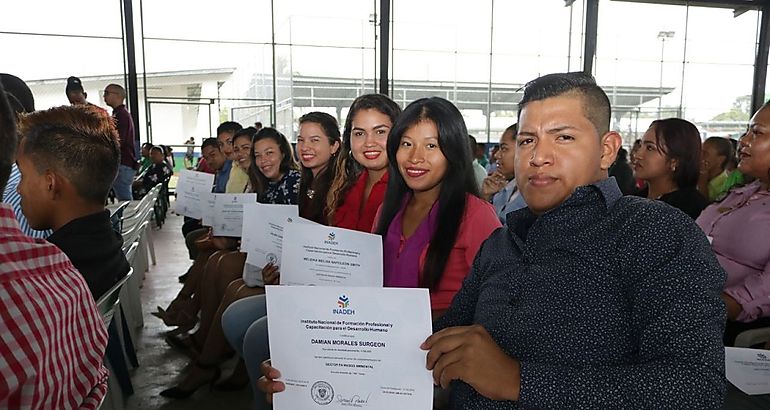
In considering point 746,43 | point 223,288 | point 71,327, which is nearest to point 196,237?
point 223,288

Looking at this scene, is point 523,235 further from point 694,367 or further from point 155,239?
point 155,239

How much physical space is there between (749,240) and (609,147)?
146cm

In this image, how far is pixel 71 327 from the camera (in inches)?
38.3

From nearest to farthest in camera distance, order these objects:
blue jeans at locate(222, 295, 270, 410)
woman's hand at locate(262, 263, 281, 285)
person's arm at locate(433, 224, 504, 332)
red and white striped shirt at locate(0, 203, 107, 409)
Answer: red and white striped shirt at locate(0, 203, 107, 409) < person's arm at locate(433, 224, 504, 332) < blue jeans at locate(222, 295, 270, 410) < woman's hand at locate(262, 263, 281, 285)

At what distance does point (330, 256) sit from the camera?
5.58 feet

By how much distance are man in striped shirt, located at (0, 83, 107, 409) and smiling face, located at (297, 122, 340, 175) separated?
6.45 ft

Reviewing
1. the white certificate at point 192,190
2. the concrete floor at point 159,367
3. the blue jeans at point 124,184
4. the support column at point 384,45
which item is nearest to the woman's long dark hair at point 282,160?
the white certificate at point 192,190

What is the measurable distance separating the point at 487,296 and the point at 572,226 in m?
0.27

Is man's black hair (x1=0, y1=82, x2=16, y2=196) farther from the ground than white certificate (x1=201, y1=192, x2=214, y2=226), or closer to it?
farther from the ground

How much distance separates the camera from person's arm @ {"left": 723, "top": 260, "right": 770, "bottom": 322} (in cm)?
208

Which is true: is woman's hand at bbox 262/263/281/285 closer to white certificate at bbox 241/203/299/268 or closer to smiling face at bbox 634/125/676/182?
white certificate at bbox 241/203/299/268

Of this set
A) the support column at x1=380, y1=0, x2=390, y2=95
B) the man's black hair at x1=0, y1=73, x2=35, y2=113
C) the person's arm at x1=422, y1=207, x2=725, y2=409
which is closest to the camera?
the person's arm at x1=422, y1=207, x2=725, y2=409

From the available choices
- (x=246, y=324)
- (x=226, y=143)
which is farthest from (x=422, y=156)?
(x=226, y=143)
